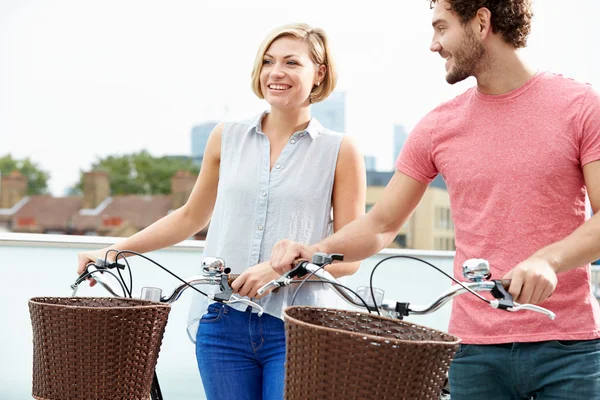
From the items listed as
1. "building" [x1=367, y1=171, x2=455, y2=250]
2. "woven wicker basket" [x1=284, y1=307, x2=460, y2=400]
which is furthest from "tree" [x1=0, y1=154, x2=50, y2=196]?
"woven wicker basket" [x1=284, y1=307, x2=460, y2=400]

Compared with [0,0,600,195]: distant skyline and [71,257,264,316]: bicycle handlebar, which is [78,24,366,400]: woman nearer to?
[71,257,264,316]: bicycle handlebar

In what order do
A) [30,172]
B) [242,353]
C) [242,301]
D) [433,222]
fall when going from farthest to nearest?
[30,172] < [433,222] < [242,353] < [242,301]

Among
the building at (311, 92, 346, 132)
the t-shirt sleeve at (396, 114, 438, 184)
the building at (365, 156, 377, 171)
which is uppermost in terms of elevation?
the building at (311, 92, 346, 132)

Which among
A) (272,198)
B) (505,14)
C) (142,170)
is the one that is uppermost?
(142,170)

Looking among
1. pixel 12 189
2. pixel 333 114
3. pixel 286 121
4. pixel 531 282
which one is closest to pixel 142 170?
pixel 12 189

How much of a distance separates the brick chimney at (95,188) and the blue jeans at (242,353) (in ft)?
143

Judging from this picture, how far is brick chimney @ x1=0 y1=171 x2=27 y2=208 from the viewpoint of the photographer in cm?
4508

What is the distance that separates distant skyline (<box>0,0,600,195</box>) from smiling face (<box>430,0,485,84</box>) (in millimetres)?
39817

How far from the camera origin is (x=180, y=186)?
45.5m

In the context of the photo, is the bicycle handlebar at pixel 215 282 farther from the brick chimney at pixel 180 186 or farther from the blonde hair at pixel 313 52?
the brick chimney at pixel 180 186

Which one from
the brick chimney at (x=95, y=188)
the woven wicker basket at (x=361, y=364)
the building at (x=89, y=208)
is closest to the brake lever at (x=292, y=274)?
the woven wicker basket at (x=361, y=364)

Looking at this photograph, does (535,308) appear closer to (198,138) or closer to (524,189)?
(524,189)

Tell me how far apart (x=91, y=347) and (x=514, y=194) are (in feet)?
2.82

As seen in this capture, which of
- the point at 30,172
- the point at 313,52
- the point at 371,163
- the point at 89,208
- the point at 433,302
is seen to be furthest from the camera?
the point at 30,172
